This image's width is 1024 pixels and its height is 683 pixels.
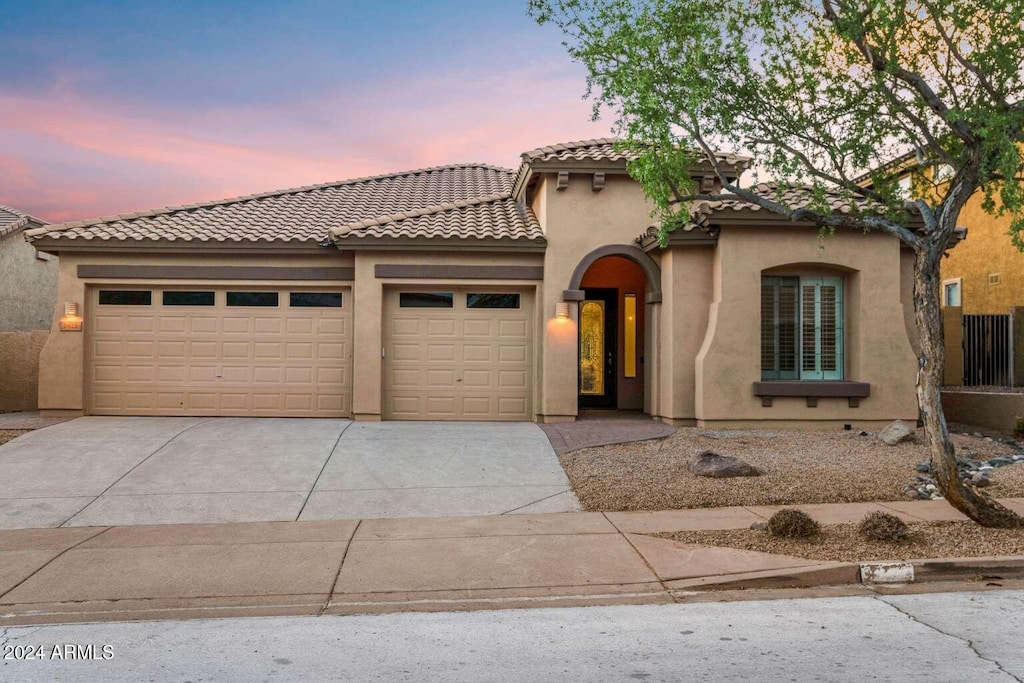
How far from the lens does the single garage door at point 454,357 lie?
1452cm

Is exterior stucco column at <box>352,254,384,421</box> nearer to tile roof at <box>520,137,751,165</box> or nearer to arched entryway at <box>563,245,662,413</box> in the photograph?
tile roof at <box>520,137,751,165</box>

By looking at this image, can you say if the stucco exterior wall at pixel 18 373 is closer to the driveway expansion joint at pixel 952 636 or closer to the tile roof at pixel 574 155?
the tile roof at pixel 574 155

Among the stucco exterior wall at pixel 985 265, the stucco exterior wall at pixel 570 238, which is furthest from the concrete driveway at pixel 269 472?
the stucco exterior wall at pixel 985 265

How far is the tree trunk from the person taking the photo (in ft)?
24.6

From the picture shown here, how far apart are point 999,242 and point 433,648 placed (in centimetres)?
2024

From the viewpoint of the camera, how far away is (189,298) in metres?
14.8

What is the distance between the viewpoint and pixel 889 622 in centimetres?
530

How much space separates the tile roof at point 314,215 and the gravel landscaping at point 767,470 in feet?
16.7

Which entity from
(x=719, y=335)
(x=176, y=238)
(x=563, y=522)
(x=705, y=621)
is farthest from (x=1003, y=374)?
(x=176, y=238)

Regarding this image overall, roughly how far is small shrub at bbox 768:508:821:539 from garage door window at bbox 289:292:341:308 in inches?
384

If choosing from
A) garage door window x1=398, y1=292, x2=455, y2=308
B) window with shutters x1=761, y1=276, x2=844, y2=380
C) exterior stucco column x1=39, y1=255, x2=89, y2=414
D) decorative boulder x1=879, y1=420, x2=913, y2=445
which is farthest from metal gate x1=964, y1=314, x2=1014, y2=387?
exterior stucco column x1=39, y1=255, x2=89, y2=414

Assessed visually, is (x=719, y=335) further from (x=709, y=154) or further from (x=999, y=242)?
(x=999, y=242)

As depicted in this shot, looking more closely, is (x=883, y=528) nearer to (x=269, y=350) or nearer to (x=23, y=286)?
(x=269, y=350)

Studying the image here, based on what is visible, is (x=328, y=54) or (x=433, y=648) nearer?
(x=433, y=648)
